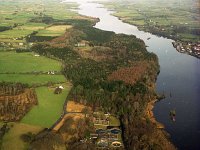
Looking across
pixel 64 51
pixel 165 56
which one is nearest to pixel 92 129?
pixel 64 51

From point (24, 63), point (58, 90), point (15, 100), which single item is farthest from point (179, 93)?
point (24, 63)

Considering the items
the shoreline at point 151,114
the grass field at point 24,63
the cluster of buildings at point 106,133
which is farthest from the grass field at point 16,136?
the grass field at point 24,63

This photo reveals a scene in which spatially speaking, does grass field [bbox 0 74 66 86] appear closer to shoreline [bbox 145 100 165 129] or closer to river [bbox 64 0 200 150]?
shoreline [bbox 145 100 165 129]

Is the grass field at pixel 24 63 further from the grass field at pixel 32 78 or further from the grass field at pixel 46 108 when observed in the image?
the grass field at pixel 46 108

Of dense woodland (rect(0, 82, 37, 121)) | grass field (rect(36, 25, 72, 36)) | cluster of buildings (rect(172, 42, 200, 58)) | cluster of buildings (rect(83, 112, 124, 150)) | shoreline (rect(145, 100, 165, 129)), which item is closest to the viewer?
cluster of buildings (rect(83, 112, 124, 150))

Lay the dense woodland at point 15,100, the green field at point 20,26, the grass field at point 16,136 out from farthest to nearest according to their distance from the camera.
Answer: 1. the green field at point 20,26
2. the dense woodland at point 15,100
3. the grass field at point 16,136

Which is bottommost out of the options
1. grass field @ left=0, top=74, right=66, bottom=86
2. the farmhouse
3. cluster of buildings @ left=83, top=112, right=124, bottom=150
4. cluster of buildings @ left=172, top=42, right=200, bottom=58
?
cluster of buildings @ left=172, top=42, right=200, bottom=58

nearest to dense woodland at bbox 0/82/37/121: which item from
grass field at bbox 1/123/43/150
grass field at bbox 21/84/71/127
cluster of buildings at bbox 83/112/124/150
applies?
grass field at bbox 21/84/71/127
